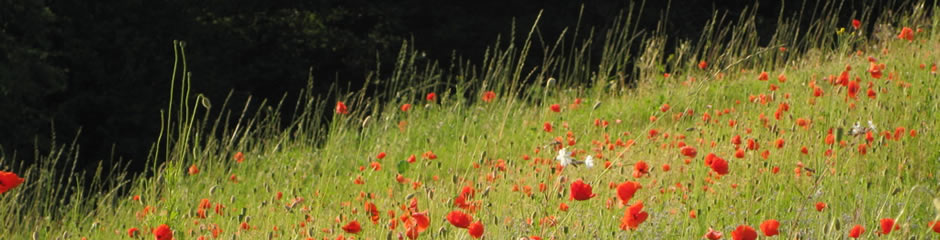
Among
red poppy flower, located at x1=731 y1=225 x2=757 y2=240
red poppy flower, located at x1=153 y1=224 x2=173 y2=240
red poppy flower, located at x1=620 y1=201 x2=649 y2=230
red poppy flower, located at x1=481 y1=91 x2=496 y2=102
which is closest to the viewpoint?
red poppy flower, located at x1=731 y1=225 x2=757 y2=240

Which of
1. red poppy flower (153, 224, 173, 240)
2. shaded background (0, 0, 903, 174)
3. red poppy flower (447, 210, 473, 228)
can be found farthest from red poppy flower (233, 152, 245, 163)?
shaded background (0, 0, 903, 174)

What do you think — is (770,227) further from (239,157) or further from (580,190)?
(239,157)

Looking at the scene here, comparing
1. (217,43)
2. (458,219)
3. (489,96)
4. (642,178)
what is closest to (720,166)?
(458,219)

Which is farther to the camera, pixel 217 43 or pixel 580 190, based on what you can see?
pixel 217 43

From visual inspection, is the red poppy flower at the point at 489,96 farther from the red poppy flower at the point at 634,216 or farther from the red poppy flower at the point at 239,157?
the red poppy flower at the point at 634,216

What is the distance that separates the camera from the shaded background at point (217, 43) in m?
12.7

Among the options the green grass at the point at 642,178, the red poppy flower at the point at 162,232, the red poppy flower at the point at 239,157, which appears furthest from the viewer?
the red poppy flower at the point at 239,157

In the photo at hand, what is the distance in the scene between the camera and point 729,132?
11.2ft

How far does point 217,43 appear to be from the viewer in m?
14.4

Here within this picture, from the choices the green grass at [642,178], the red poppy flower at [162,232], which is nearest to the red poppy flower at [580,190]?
the green grass at [642,178]

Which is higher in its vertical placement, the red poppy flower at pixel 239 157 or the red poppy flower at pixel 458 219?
the red poppy flower at pixel 458 219

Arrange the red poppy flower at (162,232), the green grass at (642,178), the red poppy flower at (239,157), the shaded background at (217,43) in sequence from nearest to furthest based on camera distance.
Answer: the red poppy flower at (162,232)
the green grass at (642,178)
the red poppy flower at (239,157)
the shaded background at (217,43)

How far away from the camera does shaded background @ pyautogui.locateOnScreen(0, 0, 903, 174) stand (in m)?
12.7

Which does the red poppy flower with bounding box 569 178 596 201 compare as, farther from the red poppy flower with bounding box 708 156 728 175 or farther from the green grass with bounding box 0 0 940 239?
the red poppy flower with bounding box 708 156 728 175
